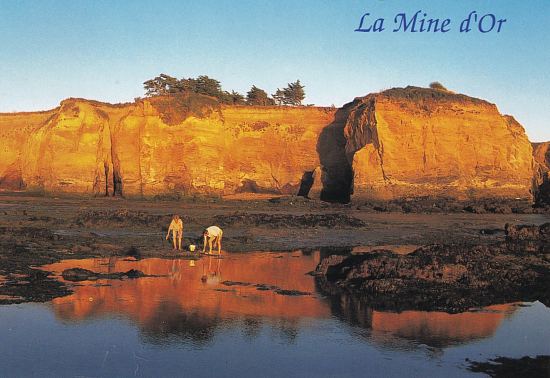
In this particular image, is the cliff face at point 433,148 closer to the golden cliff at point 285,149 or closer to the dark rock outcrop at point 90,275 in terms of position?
the golden cliff at point 285,149

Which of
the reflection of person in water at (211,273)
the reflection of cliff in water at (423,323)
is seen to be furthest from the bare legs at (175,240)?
the reflection of cliff in water at (423,323)

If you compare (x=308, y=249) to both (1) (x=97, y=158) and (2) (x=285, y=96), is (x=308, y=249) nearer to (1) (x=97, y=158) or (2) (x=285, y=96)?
(1) (x=97, y=158)

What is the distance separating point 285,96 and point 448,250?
A: 47.3m

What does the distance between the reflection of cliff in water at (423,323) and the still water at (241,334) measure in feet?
0.06

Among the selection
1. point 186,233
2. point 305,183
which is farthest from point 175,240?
point 305,183

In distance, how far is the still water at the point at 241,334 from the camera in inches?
285

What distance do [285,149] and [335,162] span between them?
463 cm

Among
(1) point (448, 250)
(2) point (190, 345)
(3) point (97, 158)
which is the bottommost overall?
(2) point (190, 345)

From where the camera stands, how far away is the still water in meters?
7.25

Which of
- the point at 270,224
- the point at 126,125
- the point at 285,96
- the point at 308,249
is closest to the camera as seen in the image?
the point at 308,249

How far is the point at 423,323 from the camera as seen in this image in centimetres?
948

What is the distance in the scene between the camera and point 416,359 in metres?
7.68

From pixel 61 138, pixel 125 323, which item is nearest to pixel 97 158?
pixel 61 138

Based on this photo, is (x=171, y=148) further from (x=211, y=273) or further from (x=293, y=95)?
(x=211, y=273)
